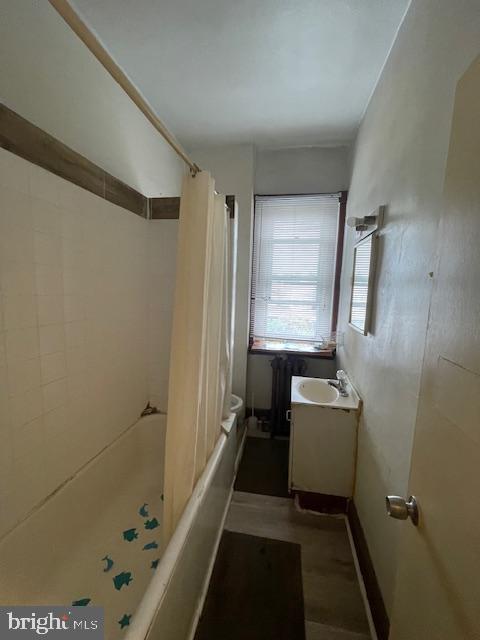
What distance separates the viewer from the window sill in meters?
2.47

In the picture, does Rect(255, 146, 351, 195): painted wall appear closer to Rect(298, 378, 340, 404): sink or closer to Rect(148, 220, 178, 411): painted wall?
Rect(148, 220, 178, 411): painted wall

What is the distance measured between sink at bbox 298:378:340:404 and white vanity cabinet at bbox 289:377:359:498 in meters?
0.26

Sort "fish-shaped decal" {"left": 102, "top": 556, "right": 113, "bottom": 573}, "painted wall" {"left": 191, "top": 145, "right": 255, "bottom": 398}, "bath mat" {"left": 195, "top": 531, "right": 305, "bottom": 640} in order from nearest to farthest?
1. "bath mat" {"left": 195, "top": 531, "right": 305, "bottom": 640}
2. "fish-shaped decal" {"left": 102, "top": 556, "right": 113, "bottom": 573}
3. "painted wall" {"left": 191, "top": 145, "right": 255, "bottom": 398}

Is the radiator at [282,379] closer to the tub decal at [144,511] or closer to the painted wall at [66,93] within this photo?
the tub decal at [144,511]

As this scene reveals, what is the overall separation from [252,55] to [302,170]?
1.14 m

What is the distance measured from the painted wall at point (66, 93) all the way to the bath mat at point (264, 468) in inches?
90.4

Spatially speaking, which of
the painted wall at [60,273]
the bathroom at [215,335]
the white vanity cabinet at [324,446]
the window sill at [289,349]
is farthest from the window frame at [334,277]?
the painted wall at [60,273]

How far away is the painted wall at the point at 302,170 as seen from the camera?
7.98 feet

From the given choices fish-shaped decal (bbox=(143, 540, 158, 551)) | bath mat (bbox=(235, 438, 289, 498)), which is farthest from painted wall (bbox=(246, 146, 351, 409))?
fish-shaped decal (bbox=(143, 540, 158, 551))

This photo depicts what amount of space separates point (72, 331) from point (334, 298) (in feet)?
7.15

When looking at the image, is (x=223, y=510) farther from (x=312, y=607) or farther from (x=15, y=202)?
(x=15, y=202)

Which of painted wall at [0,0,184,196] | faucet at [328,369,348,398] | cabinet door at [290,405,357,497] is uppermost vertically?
painted wall at [0,0,184,196]

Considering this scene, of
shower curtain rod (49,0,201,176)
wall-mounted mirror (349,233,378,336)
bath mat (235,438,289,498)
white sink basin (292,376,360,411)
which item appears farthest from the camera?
bath mat (235,438,289,498)

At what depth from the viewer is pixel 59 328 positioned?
1.23 m
